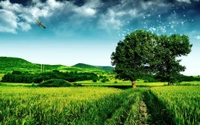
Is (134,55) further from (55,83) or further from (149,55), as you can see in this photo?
(55,83)

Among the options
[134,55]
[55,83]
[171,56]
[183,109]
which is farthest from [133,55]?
[183,109]

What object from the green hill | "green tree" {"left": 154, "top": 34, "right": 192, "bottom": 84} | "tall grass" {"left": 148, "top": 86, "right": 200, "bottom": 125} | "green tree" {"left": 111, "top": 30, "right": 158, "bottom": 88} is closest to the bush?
"green tree" {"left": 111, "top": 30, "right": 158, "bottom": 88}

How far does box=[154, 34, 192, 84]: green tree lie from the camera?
57500 millimetres

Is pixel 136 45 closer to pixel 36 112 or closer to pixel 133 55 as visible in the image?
pixel 133 55

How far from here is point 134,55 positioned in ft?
178

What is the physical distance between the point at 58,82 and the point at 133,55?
19.2m

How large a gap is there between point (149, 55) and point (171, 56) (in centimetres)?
825

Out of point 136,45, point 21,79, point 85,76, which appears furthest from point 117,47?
point 21,79

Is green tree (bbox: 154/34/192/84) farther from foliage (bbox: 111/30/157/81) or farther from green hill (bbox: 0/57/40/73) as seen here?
green hill (bbox: 0/57/40/73)

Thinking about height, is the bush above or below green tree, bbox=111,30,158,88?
below

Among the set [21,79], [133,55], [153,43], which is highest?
[153,43]

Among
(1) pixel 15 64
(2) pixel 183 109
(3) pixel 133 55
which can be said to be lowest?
(2) pixel 183 109

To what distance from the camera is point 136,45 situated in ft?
180

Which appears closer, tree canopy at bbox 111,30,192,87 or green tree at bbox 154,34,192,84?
tree canopy at bbox 111,30,192,87
